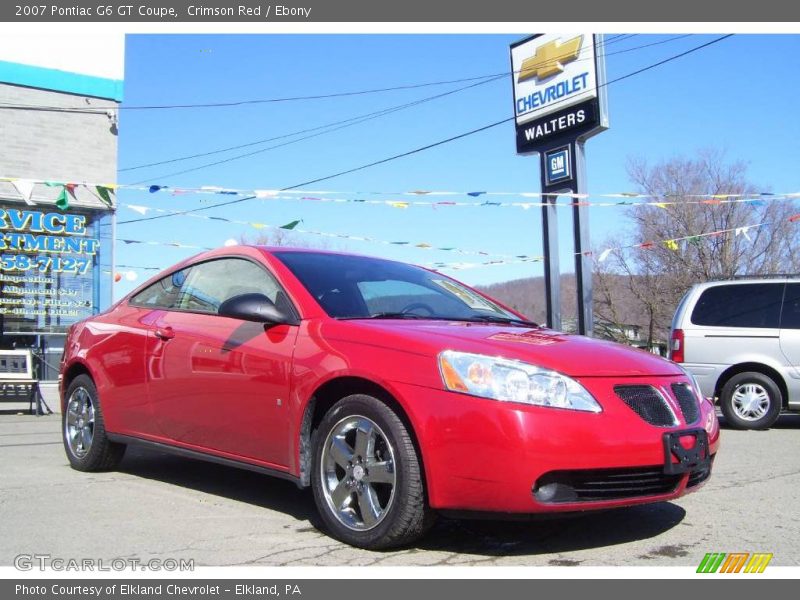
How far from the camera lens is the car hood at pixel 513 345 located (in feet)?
11.5

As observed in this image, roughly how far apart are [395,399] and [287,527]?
104 centimetres

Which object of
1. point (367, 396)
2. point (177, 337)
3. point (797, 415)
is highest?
point (177, 337)

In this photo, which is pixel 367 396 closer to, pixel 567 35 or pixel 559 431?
pixel 559 431

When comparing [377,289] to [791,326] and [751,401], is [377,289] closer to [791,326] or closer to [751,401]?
[751,401]

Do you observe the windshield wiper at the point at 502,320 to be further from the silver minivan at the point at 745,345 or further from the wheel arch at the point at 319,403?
the silver minivan at the point at 745,345

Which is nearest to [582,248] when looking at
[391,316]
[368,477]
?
[391,316]

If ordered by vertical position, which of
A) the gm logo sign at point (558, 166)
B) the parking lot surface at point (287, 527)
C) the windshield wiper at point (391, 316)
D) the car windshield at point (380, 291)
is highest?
the gm logo sign at point (558, 166)

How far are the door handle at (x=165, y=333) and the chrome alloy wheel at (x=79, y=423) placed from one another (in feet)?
3.43

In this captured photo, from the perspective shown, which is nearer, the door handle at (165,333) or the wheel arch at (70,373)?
the door handle at (165,333)

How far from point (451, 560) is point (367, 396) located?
2.67ft

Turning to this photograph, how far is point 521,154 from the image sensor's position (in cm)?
2067

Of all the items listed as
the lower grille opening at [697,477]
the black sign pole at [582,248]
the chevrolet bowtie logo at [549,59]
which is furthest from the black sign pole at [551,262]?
the lower grille opening at [697,477]

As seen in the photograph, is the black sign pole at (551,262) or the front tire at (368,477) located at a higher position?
the black sign pole at (551,262)

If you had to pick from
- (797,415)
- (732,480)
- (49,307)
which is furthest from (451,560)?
(49,307)
